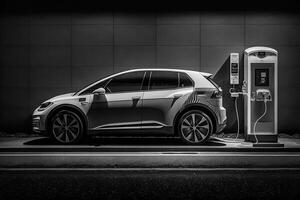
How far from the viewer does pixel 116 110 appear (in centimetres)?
1276

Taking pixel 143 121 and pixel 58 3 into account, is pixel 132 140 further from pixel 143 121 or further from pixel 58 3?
pixel 58 3

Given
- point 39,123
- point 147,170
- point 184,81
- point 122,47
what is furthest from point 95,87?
point 147,170

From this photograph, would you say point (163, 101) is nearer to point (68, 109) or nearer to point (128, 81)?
point (128, 81)

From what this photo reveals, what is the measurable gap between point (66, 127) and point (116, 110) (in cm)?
127

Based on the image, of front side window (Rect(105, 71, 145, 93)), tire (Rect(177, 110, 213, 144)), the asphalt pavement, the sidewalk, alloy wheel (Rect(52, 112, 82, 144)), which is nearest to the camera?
the asphalt pavement

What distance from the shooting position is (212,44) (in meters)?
15.2

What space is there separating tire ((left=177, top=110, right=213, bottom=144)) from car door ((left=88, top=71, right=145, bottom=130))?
1077mm

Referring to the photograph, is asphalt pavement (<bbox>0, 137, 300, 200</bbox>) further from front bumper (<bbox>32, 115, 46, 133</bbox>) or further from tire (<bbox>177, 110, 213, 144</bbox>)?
front bumper (<bbox>32, 115, 46, 133</bbox>)

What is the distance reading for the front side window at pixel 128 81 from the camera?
12.9 meters

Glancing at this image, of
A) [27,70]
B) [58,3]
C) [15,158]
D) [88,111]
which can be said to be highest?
[58,3]

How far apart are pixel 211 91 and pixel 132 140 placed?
2594 millimetres

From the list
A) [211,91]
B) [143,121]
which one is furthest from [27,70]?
[211,91]

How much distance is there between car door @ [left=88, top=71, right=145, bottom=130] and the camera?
41.9 ft

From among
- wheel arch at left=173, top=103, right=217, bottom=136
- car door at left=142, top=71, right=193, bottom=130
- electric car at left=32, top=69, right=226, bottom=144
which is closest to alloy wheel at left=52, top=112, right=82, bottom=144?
electric car at left=32, top=69, right=226, bottom=144
